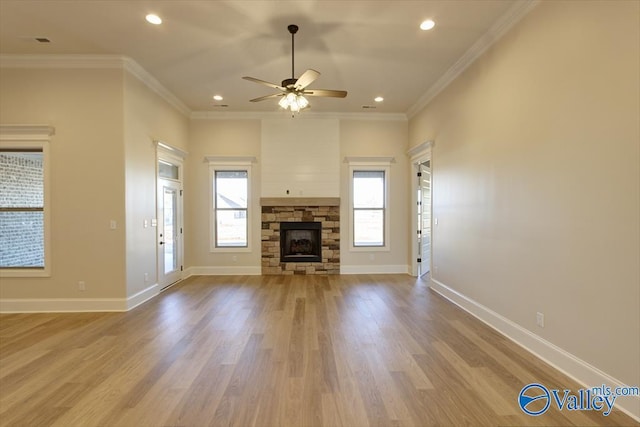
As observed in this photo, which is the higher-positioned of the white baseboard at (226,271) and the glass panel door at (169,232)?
the glass panel door at (169,232)

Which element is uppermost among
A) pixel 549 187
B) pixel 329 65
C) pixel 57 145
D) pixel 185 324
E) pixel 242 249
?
pixel 329 65

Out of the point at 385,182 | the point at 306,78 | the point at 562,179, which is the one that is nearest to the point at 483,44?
the point at 562,179

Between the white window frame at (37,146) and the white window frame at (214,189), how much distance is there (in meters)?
2.76

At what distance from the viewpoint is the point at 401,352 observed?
2963 millimetres

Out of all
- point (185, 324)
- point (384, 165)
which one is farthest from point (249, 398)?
point (384, 165)

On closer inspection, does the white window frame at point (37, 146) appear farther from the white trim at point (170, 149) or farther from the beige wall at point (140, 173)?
the white trim at point (170, 149)

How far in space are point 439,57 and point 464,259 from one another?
9.40 feet

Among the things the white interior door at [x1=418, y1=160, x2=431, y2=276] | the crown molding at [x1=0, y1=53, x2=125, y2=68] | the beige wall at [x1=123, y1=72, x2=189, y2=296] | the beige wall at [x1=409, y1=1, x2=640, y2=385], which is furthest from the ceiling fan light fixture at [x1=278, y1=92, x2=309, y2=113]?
→ the white interior door at [x1=418, y1=160, x2=431, y2=276]

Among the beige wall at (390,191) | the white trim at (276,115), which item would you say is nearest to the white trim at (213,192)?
the white trim at (276,115)

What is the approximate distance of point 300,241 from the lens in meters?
6.83

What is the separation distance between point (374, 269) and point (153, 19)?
5.67m

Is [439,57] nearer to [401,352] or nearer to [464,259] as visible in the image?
[464,259]

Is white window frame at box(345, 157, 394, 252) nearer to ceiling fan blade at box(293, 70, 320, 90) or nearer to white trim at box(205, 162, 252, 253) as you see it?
white trim at box(205, 162, 252, 253)

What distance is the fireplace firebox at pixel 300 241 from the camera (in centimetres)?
671
